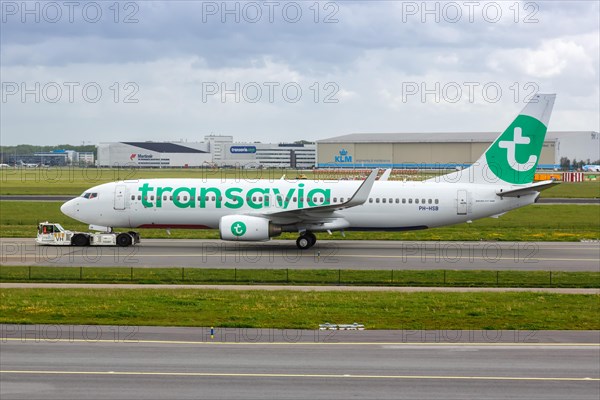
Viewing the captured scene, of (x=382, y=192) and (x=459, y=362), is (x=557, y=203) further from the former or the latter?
(x=459, y=362)

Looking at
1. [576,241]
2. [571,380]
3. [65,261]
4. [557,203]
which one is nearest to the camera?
[571,380]

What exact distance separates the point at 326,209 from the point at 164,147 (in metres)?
142

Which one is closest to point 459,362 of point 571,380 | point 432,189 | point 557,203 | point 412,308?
point 571,380

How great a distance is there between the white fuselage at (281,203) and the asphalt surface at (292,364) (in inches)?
862

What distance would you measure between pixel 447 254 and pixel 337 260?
6919 millimetres

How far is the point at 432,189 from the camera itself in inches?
1841

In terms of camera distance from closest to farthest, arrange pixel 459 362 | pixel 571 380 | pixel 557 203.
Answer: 1. pixel 571 380
2. pixel 459 362
3. pixel 557 203

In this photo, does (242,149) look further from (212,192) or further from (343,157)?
(212,192)

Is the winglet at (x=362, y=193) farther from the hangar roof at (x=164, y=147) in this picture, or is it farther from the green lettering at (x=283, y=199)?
the hangar roof at (x=164, y=147)

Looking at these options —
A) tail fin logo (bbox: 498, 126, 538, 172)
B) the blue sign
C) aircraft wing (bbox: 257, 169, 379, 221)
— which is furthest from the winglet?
the blue sign

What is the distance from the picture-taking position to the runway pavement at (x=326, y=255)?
3906cm

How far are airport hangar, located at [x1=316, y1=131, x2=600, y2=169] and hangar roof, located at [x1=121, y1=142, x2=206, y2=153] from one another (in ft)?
124

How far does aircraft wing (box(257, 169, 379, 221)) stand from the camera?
42844mm

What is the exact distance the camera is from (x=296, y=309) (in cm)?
2728
